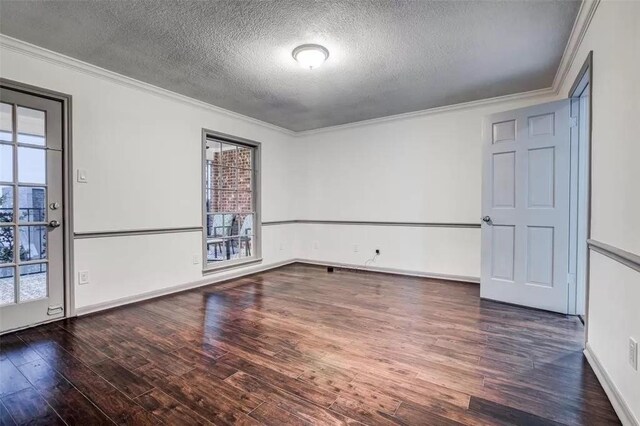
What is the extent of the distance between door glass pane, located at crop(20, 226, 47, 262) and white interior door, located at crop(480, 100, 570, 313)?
419 cm

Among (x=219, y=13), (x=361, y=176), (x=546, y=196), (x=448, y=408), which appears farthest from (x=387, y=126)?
(x=448, y=408)

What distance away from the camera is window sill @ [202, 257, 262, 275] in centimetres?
408

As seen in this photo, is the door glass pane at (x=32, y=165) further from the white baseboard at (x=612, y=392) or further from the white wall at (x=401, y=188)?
the white baseboard at (x=612, y=392)

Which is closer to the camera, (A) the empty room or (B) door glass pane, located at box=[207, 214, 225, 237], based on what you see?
(A) the empty room

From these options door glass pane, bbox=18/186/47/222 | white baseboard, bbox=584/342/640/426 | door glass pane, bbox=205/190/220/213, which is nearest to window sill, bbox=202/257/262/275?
door glass pane, bbox=205/190/220/213

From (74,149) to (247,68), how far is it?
68.9 inches

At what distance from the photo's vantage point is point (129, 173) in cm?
326

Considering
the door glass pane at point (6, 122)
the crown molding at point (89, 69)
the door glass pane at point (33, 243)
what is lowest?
the door glass pane at point (33, 243)

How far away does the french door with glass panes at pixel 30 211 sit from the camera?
2488 millimetres

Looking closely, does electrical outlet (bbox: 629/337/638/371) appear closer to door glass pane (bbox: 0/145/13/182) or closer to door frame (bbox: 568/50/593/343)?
door frame (bbox: 568/50/593/343)

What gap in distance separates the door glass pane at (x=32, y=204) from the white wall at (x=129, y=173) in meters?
0.23

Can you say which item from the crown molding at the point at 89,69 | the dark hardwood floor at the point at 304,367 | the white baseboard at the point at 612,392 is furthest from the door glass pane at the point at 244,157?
the white baseboard at the point at 612,392

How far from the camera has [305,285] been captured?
400cm

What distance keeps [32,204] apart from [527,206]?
14.7ft
